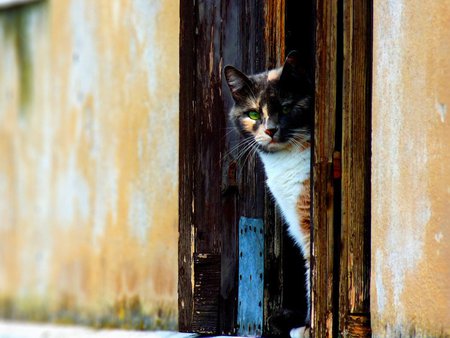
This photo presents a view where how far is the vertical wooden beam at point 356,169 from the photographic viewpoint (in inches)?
160

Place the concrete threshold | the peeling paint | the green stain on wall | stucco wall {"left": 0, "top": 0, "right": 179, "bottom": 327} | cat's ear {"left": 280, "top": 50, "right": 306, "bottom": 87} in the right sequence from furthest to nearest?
the green stain on wall < stucco wall {"left": 0, "top": 0, "right": 179, "bottom": 327} < the concrete threshold < cat's ear {"left": 280, "top": 50, "right": 306, "bottom": 87} < the peeling paint

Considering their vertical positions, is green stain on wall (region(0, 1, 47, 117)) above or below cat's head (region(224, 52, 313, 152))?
above

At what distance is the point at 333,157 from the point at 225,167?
87 cm

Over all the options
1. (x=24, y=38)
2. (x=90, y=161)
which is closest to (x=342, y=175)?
(x=90, y=161)

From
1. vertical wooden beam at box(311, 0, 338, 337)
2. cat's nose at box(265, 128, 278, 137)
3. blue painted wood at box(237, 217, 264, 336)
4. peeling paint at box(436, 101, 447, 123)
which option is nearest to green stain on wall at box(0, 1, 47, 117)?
cat's nose at box(265, 128, 278, 137)

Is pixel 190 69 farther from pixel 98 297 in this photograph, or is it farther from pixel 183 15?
pixel 98 297

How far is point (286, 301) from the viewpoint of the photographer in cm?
480

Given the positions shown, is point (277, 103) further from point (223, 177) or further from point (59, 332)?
point (59, 332)

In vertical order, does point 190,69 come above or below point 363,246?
above

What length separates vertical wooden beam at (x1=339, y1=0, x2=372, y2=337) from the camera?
160 inches

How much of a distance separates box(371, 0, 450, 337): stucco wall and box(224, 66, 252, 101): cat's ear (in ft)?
2.98

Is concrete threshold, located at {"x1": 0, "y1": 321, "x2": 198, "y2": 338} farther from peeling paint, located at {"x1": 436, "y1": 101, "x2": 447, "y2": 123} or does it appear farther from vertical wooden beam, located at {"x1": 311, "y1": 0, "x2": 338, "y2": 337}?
peeling paint, located at {"x1": 436, "y1": 101, "x2": 447, "y2": 123}

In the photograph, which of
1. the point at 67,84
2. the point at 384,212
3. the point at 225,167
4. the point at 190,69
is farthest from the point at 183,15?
the point at 67,84

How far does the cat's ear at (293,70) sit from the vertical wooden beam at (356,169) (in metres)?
0.48
